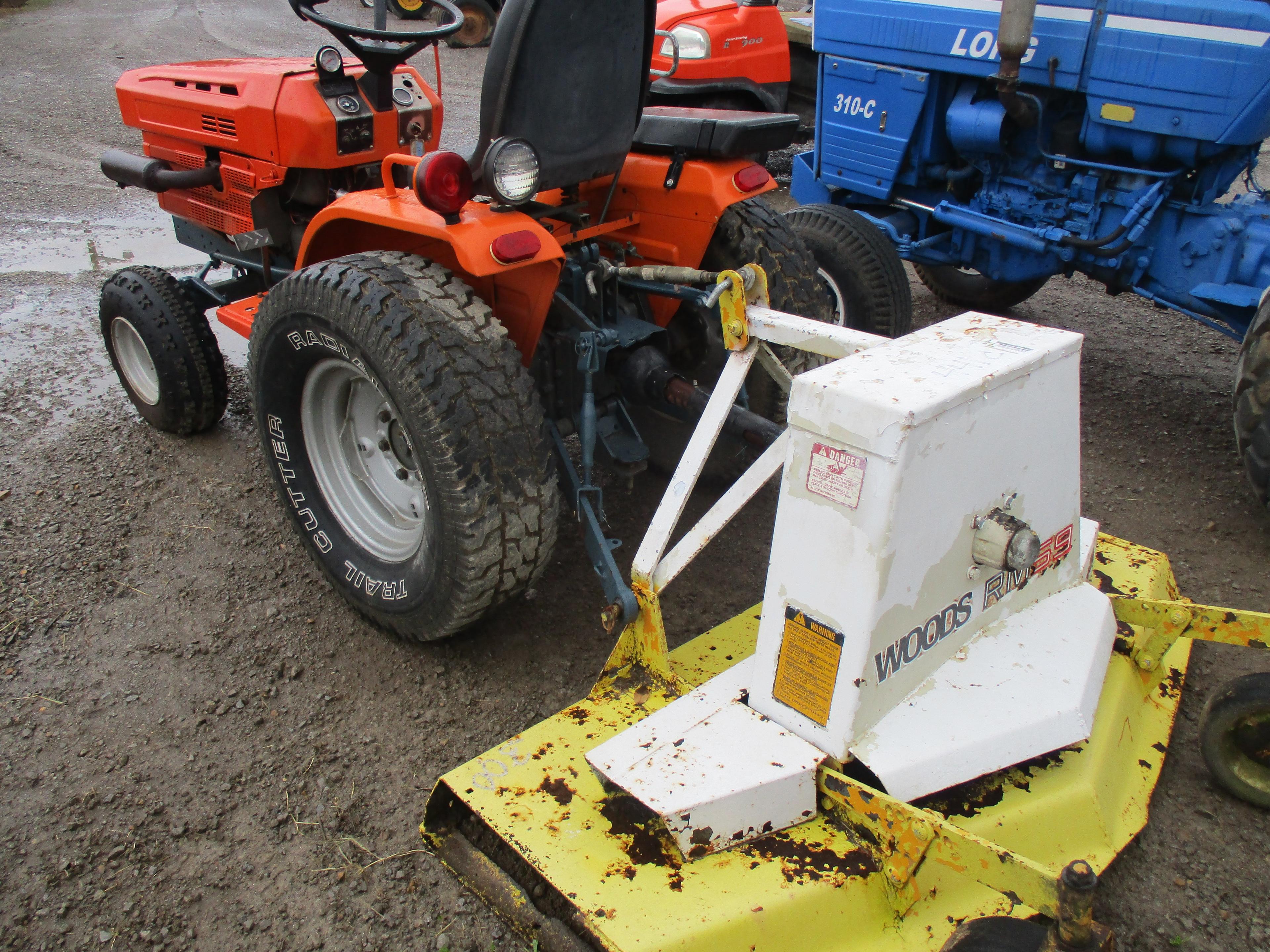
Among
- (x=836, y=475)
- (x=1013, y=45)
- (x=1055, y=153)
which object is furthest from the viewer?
(x=1055, y=153)

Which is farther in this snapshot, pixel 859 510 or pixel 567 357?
pixel 567 357

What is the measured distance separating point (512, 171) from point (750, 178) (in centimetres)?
77

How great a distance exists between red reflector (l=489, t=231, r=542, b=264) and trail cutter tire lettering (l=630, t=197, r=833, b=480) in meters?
0.70

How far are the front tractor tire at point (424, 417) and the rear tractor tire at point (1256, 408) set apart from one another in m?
2.11

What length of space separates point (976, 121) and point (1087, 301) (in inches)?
70.0

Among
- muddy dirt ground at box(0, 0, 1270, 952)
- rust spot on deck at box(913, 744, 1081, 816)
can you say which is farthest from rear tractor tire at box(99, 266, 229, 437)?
rust spot on deck at box(913, 744, 1081, 816)

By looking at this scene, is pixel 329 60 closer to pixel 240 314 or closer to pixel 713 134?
pixel 240 314

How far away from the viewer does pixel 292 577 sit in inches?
111

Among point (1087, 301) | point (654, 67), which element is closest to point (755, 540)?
point (1087, 301)

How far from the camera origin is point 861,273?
3625mm

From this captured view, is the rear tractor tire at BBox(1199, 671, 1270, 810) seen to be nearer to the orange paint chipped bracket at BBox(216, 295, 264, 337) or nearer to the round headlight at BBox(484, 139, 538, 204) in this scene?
the round headlight at BBox(484, 139, 538, 204)

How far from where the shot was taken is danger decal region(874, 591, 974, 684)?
160cm

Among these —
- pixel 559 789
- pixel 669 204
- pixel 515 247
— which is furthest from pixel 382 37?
pixel 559 789

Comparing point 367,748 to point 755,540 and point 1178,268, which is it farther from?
point 1178,268
